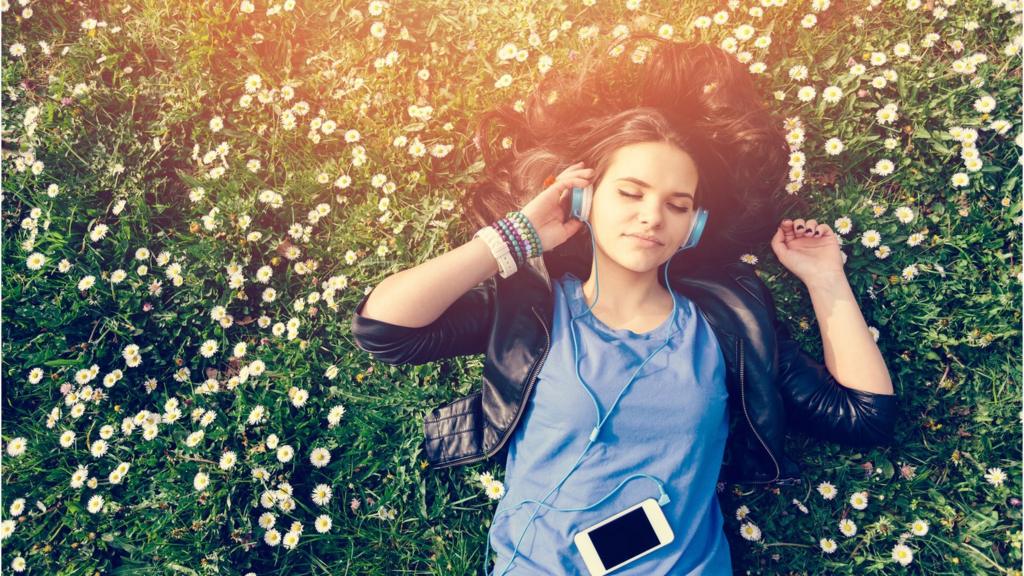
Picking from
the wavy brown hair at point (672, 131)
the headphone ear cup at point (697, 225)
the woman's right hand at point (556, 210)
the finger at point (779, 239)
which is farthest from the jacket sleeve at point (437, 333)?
the finger at point (779, 239)

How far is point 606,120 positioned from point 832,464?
85.8 inches

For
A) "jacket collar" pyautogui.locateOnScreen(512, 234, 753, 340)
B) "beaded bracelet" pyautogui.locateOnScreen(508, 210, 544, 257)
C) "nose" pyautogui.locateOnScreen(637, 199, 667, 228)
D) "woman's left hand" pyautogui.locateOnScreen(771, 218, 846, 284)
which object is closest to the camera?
"nose" pyautogui.locateOnScreen(637, 199, 667, 228)

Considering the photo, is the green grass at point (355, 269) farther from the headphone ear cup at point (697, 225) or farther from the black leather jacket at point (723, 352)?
the headphone ear cup at point (697, 225)

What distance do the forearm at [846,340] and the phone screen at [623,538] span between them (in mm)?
1203

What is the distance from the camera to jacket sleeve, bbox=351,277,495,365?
8.92 ft

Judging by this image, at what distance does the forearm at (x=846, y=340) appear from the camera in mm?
2951

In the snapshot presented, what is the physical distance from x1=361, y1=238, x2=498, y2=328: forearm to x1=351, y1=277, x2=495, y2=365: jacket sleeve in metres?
0.04

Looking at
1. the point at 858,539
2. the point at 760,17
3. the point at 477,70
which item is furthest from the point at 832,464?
the point at 477,70

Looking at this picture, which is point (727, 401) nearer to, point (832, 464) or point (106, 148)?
point (832, 464)

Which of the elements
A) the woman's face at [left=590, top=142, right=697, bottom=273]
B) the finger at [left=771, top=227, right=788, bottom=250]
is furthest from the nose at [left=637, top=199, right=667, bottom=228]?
the finger at [left=771, top=227, right=788, bottom=250]

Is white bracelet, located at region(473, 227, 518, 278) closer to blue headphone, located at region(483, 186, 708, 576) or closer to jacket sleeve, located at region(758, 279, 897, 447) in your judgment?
blue headphone, located at region(483, 186, 708, 576)

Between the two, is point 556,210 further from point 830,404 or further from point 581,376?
point 830,404

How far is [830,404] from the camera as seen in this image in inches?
116

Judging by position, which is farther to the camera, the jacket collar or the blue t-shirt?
the jacket collar
